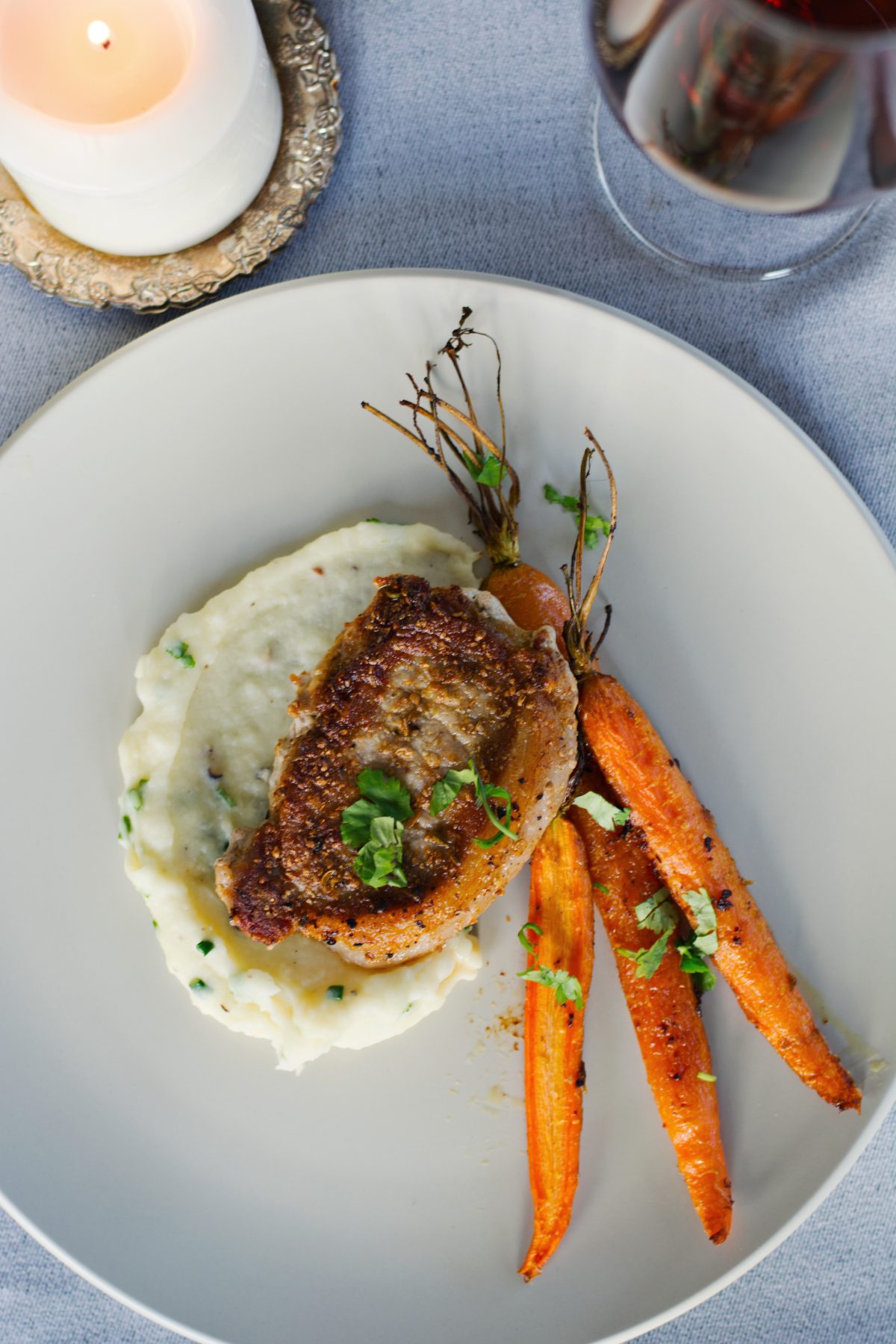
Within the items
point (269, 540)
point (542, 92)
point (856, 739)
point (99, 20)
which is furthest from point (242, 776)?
point (542, 92)

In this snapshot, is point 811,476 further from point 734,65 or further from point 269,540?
point 269,540

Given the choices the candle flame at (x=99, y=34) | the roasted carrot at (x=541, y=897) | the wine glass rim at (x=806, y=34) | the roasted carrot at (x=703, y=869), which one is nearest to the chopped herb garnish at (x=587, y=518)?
the roasted carrot at (x=541, y=897)

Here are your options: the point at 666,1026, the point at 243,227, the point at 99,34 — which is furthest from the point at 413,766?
the point at 99,34

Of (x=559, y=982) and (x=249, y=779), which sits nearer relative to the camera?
(x=559, y=982)

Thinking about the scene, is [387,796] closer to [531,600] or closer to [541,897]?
[541,897]

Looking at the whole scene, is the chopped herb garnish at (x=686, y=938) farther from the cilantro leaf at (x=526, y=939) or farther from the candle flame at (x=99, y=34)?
the candle flame at (x=99, y=34)

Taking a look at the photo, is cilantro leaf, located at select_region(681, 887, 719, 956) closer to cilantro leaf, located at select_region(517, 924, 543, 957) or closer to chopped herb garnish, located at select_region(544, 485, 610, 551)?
cilantro leaf, located at select_region(517, 924, 543, 957)
